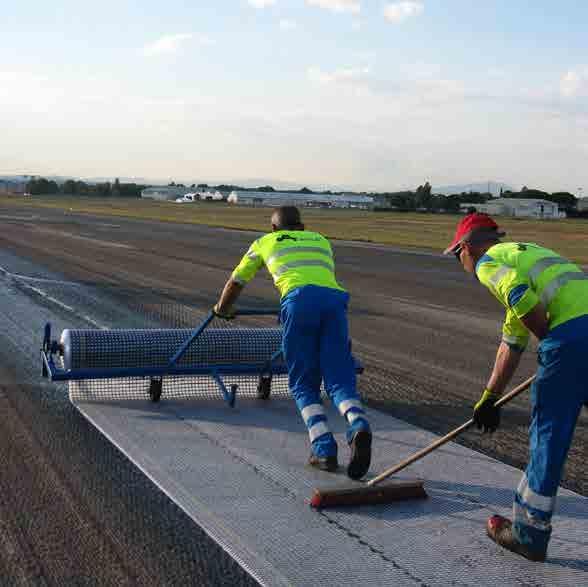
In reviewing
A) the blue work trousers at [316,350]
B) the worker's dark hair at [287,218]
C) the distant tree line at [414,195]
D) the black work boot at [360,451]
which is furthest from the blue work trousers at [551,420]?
the distant tree line at [414,195]

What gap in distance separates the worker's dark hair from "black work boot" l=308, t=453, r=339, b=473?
1.54 metres

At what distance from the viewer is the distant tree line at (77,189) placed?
485ft

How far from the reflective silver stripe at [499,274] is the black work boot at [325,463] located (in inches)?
72.0

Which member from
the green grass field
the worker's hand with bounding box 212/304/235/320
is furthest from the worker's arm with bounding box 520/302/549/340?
the green grass field

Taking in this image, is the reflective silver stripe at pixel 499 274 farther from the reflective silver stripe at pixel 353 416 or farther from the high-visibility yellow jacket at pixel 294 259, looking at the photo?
the high-visibility yellow jacket at pixel 294 259

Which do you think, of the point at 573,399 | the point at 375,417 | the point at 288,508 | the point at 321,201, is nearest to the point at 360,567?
the point at 288,508

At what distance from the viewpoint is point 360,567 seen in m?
3.88

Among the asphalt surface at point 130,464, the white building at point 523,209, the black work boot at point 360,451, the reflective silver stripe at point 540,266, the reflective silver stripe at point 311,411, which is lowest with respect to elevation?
the asphalt surface at point 130,464

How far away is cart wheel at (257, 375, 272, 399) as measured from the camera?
7168 millimetres

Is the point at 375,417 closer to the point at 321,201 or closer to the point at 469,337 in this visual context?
the point at 469,337

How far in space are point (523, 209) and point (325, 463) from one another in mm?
105359

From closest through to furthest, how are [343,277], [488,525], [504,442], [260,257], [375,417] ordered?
1. [488,525]
2. [260,257]
3. [504,442]
4. [375,417]
5. [343,277]

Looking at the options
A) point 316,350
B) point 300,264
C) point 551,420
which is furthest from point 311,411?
point 551,420

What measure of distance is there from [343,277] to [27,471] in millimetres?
13794
